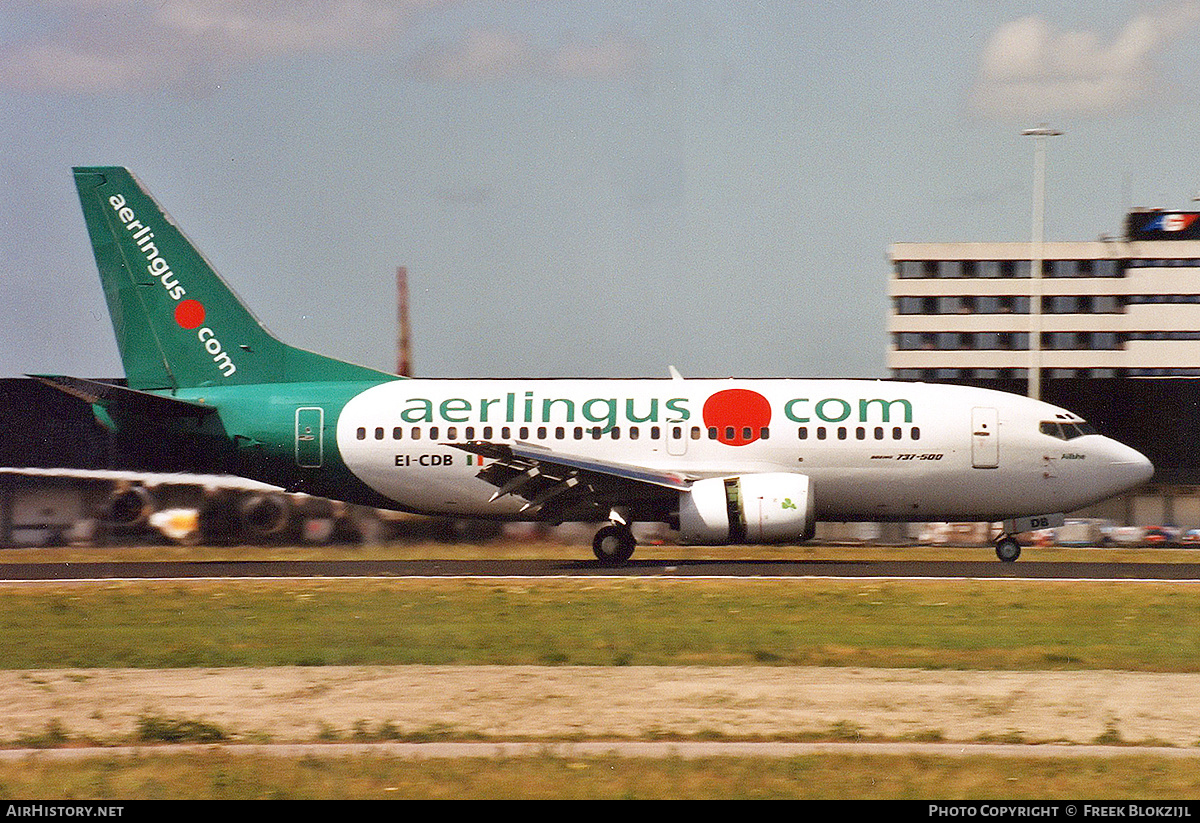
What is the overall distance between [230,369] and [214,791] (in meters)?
24.8

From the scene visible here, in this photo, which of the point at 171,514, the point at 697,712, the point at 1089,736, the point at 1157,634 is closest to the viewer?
the point at 1089,736

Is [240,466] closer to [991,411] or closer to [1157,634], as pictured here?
[991,411]

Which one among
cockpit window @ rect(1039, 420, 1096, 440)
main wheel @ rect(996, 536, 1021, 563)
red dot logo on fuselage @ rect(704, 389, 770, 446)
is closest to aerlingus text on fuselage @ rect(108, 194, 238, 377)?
red dot logo on fuselage @ rect(704, 389, 770, 446)

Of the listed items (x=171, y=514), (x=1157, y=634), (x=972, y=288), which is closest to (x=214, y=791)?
(x=1157, y=634)

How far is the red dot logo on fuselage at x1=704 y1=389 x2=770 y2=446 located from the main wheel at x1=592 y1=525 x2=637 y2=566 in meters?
3.13

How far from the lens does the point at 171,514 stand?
145ft

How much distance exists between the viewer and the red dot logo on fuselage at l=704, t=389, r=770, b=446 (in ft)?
107

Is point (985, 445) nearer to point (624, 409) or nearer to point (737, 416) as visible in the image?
point (737, 416)

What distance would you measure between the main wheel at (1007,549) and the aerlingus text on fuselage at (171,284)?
18383 mm

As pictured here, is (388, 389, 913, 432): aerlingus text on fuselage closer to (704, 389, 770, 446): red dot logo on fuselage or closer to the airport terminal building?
(704, 389, 770, 446): red dot logo on fuselage

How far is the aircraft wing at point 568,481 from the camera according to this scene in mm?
30688

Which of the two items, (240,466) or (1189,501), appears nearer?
(240,466)

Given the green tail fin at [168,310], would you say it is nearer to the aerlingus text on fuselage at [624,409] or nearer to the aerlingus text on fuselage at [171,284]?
the aerlingus text on fuselage at [171,284]

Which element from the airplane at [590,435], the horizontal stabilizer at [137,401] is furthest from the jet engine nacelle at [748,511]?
the horizontal stabilizer at [137,401]
